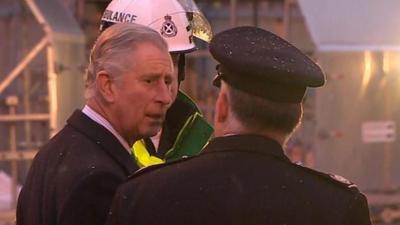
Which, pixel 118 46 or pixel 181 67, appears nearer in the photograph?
pixel 118 46

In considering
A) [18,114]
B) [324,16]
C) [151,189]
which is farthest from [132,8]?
[18,114]

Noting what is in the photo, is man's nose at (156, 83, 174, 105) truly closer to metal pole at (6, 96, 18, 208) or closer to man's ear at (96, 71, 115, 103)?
man's ear at (96, 71, 115, 103)

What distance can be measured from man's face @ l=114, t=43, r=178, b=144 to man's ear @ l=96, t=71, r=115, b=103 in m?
0.02

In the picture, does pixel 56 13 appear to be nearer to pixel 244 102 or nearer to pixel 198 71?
pixel 198 71

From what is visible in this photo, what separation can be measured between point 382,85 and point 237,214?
6.66 meters

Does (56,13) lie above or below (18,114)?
above

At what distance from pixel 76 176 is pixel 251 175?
1.68ft

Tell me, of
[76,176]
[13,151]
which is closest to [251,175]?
[76,176]

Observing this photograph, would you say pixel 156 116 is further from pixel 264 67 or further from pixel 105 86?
pixel 264 67

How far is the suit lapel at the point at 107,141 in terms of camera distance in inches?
105

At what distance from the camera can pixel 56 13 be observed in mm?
9047

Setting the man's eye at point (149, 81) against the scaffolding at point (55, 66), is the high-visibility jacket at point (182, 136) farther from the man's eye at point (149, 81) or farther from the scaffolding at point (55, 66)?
the scaffolding at point (55, 66)

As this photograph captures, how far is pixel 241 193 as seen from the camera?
2.29 meters

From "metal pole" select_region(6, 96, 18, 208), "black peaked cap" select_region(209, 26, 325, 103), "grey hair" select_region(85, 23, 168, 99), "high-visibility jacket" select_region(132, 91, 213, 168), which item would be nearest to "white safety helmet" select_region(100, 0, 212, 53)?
"high-visibility jacket" select_region(132, 91, 213, 168)
